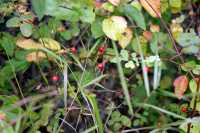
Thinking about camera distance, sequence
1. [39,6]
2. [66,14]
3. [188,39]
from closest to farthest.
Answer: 1. [39,6]
2. [66,14]
3. [188,39]

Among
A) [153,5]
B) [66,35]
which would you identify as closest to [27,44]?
[66,35]

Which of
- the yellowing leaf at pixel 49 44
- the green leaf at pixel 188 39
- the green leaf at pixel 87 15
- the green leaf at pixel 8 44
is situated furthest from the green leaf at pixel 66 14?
the green leaf at pixel 188 39

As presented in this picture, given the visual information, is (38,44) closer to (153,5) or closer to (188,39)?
(153,5)

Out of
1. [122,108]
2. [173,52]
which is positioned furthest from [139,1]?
[122,108]

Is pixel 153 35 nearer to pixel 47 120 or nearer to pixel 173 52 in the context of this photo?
pixel 173 52

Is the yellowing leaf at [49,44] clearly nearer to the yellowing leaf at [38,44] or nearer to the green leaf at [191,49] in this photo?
the yellowing leaf at [38,44]
